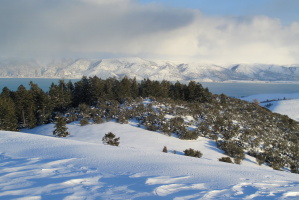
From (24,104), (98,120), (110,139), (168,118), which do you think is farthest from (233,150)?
(24,104)

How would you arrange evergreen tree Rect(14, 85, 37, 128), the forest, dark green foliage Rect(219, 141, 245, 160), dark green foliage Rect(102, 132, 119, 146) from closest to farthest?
dark green foliage Rect(102, 132, 119, 146) → dark green foliage Rect(219, 141, 245, 160) → the forest → evergreen tree Rect(14, 85, 37, 128)

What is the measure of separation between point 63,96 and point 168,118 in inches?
700

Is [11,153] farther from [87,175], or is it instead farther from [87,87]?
[87,87]

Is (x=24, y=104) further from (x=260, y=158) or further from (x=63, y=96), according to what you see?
(x=260, y=158)

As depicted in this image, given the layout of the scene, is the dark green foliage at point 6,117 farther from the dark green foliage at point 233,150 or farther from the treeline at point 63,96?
the dark green foliage at point 233,150

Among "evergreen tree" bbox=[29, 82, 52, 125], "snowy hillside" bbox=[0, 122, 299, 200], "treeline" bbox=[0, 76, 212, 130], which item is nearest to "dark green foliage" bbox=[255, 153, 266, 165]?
"snowy hillside" bbox=[0, 122, 299, 200]

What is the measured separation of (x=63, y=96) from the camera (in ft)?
97.9

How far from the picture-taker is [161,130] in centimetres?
1898

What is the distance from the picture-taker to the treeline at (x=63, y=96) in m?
24.5

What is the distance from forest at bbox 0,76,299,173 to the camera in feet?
57.2

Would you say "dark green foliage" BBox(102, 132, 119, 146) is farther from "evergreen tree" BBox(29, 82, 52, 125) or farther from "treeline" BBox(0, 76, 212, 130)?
"evergreen tree" BBox(29, 82, 52, 125)

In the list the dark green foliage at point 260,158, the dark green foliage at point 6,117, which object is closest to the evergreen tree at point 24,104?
the dark green foliage at point 6,117

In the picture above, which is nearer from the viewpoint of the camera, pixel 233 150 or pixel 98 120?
pixel 233 150

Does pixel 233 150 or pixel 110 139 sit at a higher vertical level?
pixel 110 139
